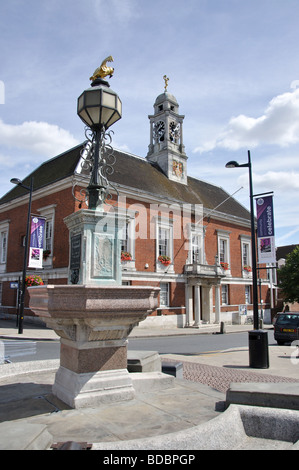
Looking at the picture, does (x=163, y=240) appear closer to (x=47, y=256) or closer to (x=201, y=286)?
(x=201, y=286)

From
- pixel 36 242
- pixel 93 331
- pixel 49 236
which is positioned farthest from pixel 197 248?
pixel 93 331

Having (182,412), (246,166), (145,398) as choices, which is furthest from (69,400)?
(246,166)

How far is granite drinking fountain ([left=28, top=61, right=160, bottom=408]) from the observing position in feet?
14.7

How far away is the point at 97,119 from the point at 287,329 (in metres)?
14.4

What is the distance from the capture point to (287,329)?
54.1ft

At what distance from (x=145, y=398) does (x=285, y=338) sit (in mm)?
13371

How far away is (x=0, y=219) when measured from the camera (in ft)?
97.1

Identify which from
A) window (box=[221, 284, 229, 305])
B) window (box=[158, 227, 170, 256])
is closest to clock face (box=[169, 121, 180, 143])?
Answer: window (box=[158, 227, 170, 256])

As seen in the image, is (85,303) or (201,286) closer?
(85,303)

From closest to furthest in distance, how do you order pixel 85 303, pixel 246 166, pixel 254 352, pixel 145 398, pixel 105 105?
1. pixel 85 303
2. pixel 145 398
3. pixel 105 105
4. pixel 254 352
5. pixel 246 166

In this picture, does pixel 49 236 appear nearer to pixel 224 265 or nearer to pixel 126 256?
pixel 126 256

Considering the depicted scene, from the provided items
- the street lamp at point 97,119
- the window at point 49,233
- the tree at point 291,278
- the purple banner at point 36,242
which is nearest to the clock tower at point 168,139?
the window at point 49,233

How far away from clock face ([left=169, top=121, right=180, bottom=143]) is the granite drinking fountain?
27067mm

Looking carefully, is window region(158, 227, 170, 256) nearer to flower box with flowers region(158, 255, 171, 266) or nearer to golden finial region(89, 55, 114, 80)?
flower box with flowers region(158, 255, 171, 266)
